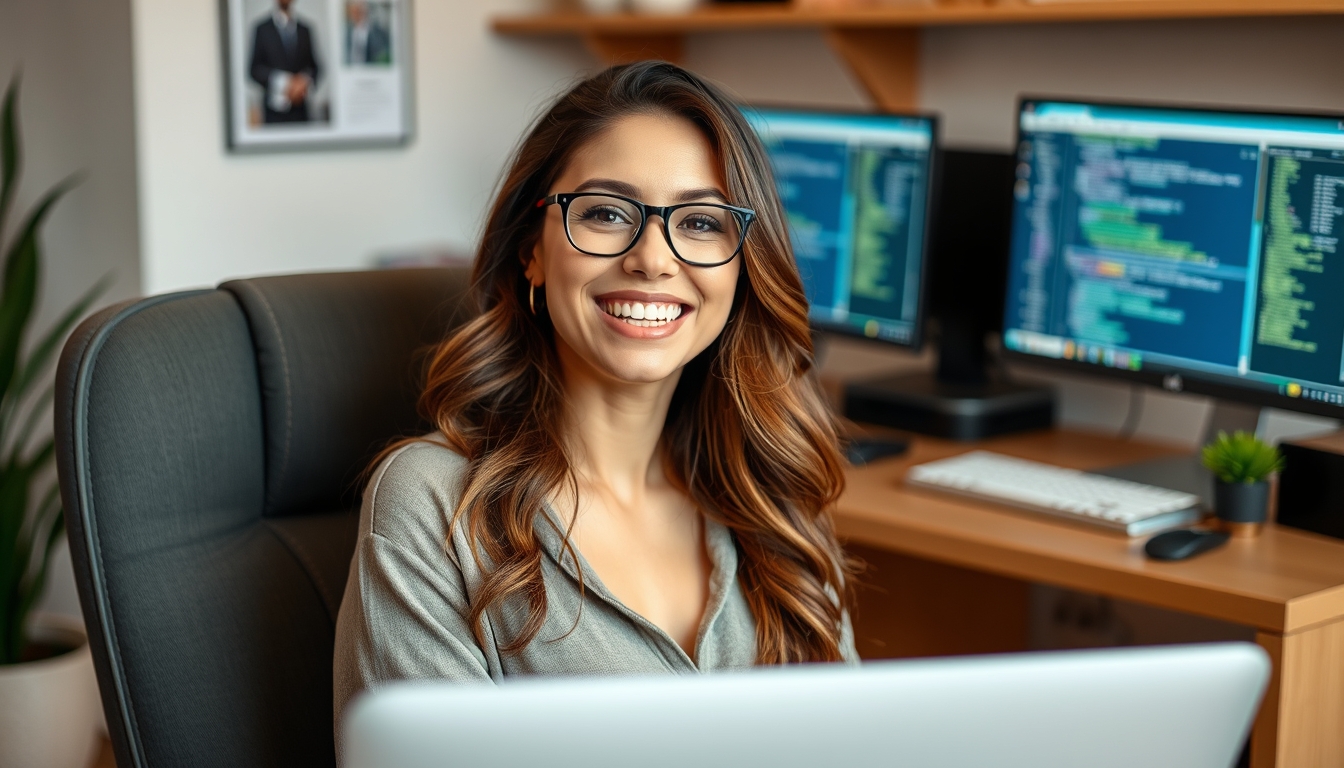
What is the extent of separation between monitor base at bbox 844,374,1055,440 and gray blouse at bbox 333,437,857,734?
0.91 metres

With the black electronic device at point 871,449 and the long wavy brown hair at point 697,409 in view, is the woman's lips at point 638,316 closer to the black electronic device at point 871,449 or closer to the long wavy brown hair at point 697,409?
the long wavy brown hair at point 697,409

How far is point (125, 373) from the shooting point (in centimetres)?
123

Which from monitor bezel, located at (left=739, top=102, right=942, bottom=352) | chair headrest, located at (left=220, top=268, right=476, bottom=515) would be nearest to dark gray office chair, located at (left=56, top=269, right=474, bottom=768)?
chair headrest, located at (left=220, top=268, right=476, bottom=515)

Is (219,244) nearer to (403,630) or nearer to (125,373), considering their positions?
(125,373)

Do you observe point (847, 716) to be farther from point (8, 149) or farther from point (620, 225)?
point (8, 149)

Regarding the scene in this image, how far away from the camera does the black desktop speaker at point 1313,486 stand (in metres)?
1.65

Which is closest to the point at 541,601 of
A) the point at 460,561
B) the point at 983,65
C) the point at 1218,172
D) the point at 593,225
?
the point at 460,561

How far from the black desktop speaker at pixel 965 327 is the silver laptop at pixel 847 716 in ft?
4.77

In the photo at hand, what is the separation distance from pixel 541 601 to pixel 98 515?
397 mm

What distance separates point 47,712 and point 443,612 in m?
1.45

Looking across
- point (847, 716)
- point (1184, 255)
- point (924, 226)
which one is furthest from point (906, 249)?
point (847, 716)

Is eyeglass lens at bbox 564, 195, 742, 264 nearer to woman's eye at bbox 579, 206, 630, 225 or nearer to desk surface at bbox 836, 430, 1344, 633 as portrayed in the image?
woman's eye at bbox 579, 206, 630, 225

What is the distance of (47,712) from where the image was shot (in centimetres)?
230

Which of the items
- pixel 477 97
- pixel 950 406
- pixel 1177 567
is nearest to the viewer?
pixel 1177 567
